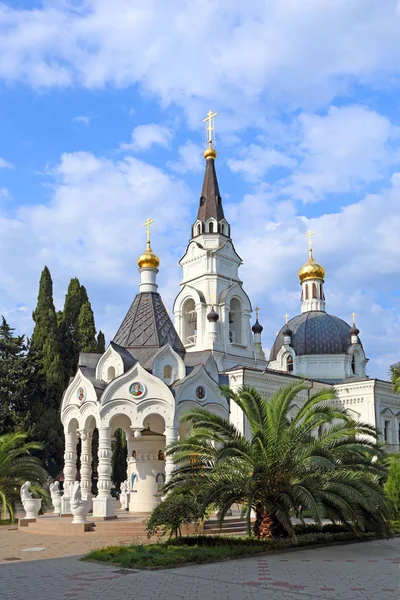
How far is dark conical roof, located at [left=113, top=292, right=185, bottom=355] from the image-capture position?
24328 mm

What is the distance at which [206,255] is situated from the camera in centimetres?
4153

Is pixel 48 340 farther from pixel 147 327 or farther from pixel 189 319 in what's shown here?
pixel 147 327

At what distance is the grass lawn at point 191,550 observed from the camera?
38.4 feet

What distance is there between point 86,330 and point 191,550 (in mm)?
26203

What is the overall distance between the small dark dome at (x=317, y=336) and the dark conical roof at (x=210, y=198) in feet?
30.6

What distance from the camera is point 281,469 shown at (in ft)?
46.8

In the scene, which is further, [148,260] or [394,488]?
[148,260]

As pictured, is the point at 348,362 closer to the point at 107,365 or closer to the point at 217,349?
the point at 217,349

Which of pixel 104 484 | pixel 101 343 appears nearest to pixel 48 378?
pixel 101 343

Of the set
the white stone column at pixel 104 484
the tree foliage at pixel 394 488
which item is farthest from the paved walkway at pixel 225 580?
the white stone column at pixel 104 484

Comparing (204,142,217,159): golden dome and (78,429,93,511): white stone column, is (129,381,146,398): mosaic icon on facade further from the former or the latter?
(204,142,217,159): golden dome

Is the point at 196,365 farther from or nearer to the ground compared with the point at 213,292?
nearer to the ground

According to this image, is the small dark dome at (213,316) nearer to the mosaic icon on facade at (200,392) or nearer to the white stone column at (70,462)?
the white stone column at (70,462)

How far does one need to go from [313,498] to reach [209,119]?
3543cm
